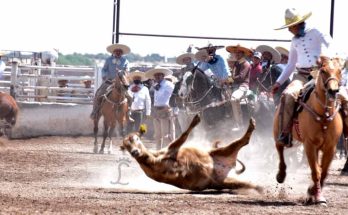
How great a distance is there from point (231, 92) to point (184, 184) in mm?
7761

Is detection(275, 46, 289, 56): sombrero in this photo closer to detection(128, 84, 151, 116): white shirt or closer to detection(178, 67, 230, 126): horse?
detection(178, 67, 230, 126): horse

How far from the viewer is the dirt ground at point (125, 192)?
10875 millimetres

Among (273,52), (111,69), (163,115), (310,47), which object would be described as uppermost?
(310,47)

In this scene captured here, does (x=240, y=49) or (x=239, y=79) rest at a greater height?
(x=240, y=49)

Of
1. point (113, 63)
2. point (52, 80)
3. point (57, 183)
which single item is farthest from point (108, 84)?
point (57, 183)

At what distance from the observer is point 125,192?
13.0 meters

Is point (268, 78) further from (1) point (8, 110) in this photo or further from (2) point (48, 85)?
(2) point (48, 85)

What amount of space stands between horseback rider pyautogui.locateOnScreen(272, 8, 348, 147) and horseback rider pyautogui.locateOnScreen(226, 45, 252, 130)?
22.1 feet

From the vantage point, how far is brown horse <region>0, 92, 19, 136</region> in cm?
2497

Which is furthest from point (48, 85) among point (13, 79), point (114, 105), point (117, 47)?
point (114, 105)

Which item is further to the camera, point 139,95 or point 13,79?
point 13,79

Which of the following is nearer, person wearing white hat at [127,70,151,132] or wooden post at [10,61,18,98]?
person wearing white hat at [127,70,151,132]

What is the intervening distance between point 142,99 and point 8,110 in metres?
3.82

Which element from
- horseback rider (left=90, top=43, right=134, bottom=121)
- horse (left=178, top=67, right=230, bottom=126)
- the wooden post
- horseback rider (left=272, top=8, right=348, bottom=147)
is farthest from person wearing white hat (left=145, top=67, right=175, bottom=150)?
horseback rider (left=272, top=8, right=348, bottom=147)
